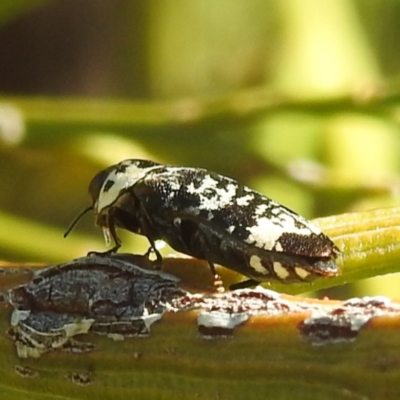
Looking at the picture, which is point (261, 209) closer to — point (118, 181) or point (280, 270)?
point (280, 270)

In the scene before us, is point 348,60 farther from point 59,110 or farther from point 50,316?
point 50,316

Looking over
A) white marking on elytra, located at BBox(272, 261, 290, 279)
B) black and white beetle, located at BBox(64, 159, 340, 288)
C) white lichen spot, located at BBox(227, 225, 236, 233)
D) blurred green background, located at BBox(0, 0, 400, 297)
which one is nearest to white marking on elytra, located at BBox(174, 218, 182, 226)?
black and white beetle, located at BBox(64, 159, 340, 288)

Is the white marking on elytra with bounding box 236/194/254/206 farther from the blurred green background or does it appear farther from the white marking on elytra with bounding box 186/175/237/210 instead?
the blurred green background

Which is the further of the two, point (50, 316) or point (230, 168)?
point (230, 168)

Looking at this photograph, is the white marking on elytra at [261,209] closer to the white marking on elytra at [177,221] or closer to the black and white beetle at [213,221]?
the black and white beetle at [213,221]

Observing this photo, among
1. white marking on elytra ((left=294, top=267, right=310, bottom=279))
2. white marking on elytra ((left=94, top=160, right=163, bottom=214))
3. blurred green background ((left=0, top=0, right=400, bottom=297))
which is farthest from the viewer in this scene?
blurred green background ((left=0, top=0, right=400, bottom=297))

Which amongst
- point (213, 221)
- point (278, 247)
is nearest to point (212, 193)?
point (213, 221)

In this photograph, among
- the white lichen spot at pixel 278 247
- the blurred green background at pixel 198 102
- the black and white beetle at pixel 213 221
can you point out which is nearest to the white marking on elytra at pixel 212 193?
the black and white beetle at pixel 213 221

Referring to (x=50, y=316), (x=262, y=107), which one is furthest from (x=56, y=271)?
(x=262, y=107)
